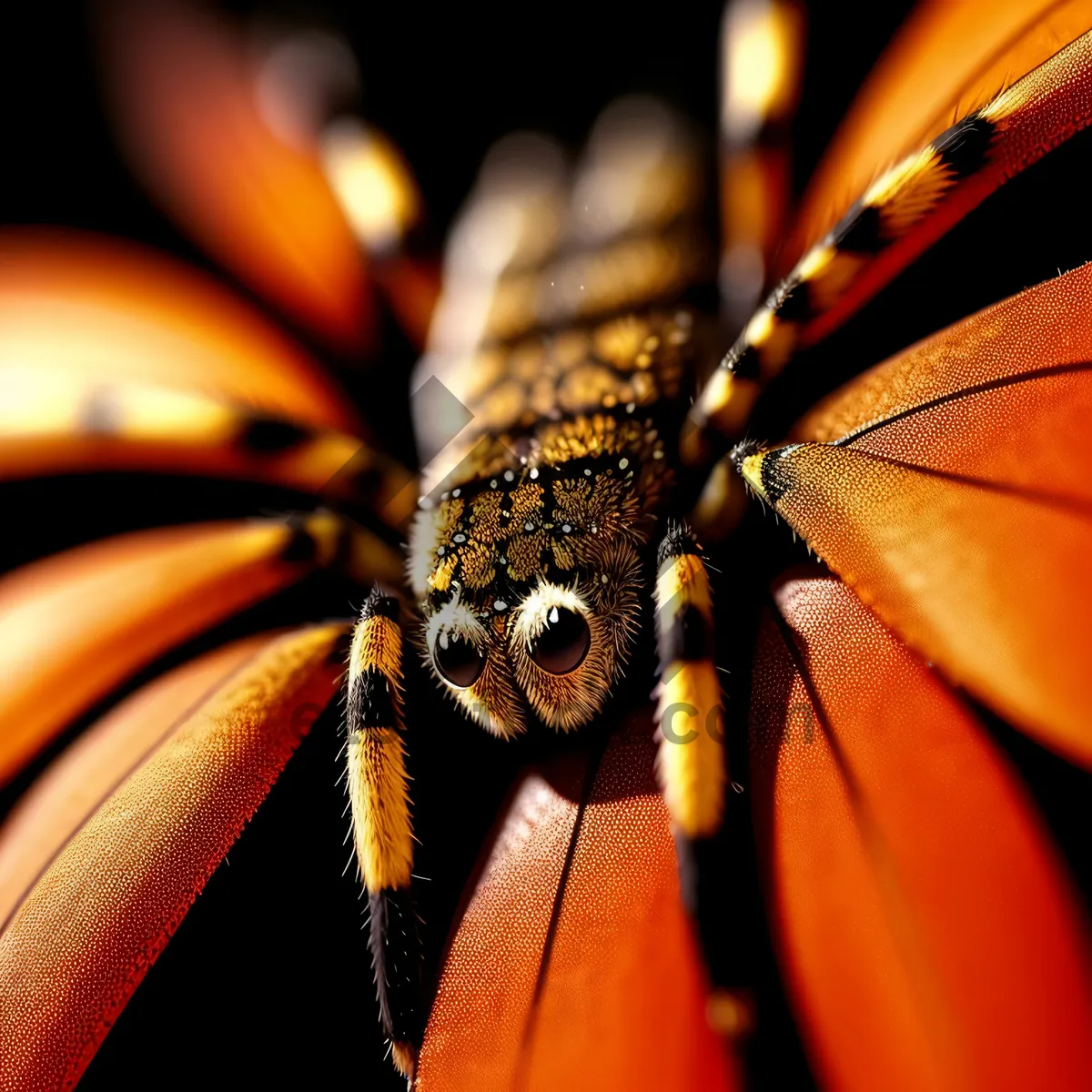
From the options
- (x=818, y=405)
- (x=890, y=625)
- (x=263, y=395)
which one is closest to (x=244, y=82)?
(x=263, y=395)

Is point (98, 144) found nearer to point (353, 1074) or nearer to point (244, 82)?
point (244, 82)

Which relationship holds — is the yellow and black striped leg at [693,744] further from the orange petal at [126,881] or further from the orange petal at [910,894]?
the orange petal at [126,881]

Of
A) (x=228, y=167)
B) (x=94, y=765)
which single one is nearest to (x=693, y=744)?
(x=94, y=765)

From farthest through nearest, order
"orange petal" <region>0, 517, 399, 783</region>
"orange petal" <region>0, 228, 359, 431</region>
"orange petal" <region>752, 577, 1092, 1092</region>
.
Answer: "orange petal" <region>0, 228, 359, 431</region> → "orange petal" <region>0, 517, 399, 783</region> → "orange petal" <region>752, 577, 1092, 1092</region>

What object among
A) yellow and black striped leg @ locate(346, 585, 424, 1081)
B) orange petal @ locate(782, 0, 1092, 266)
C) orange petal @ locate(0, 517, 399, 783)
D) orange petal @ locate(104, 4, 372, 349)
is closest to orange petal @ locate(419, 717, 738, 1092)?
yellow and black striped leg @ locate(346, 585, 424, 1081)

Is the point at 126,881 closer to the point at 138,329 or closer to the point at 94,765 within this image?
the point at 94,765

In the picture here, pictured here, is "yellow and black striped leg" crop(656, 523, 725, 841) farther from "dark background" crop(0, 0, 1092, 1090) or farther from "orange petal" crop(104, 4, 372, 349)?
"orange petal" crop(104, 4, 372, 349)

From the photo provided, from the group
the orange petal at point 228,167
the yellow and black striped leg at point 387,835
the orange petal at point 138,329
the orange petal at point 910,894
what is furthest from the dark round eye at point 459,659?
the orange petal at point 228,167
